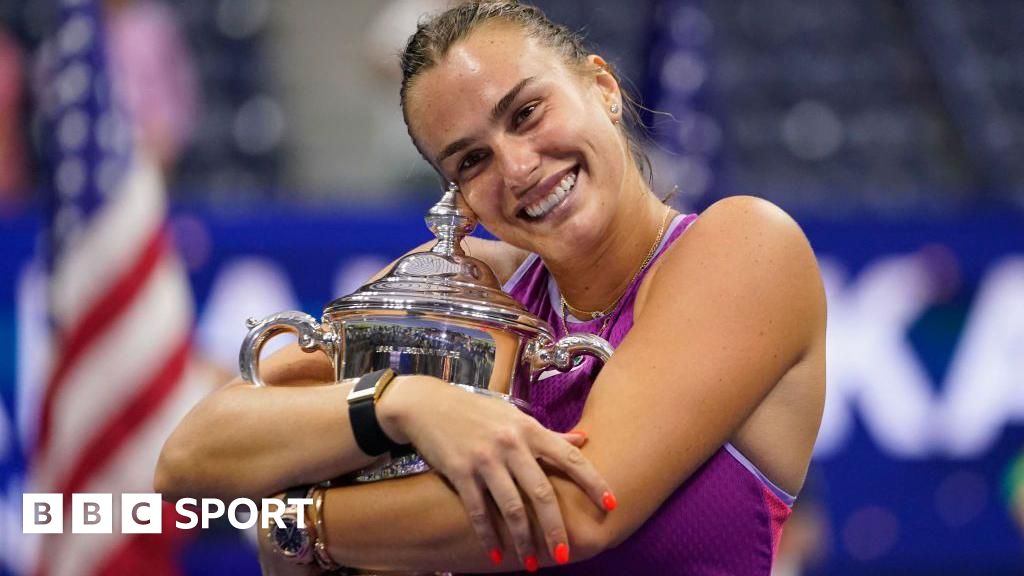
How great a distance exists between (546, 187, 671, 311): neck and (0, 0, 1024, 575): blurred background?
0.81 feet

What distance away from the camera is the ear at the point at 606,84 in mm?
1693

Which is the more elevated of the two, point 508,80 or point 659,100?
point 659,100

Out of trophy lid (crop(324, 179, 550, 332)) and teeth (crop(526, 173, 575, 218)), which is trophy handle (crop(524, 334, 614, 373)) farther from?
teeth (crop(526, 173, 575, 218))

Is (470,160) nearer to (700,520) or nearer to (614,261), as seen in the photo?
(614,261)

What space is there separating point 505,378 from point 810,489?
2.44 metres

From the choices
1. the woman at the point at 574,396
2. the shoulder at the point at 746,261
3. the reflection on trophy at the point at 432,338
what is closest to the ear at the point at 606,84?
the woman at the point at 574,396

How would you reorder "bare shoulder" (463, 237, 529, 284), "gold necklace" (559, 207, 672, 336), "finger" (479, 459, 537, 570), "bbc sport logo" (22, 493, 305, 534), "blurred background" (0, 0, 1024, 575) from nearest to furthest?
"finger" (479, 459, 537, 570), "gold necklace" (559, 207, 672, 336), "bare shoulder" (463, 237, 529, 284), "bbc sport logo" (22, 493, 305, 534), "blurred background" (0, 0, 1024, 575)

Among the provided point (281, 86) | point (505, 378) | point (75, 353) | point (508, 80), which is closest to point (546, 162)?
point (508, 80)

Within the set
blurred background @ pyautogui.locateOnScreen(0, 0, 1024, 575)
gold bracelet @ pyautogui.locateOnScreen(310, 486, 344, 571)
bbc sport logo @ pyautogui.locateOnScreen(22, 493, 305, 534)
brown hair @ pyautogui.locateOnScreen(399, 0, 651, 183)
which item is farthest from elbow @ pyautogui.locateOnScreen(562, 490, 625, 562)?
bbc sport logo @ pyautogui.locateOnScreen(22, 493, 305, 534)

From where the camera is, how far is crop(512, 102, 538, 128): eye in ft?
4.99

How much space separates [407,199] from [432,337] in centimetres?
343

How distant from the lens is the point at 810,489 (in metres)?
3.70

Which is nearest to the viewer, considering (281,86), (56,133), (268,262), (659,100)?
(56,133)

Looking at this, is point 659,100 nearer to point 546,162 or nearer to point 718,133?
point 718,133
